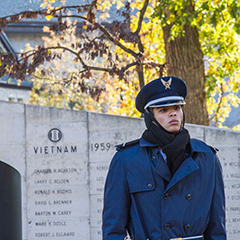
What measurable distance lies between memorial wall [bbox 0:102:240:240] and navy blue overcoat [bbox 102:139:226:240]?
13.2ft

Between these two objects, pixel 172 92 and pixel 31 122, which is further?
pixel 31 122

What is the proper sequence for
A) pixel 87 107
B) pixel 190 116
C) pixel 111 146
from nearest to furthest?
pixel 111 146
pixel 190 116
pixel 87 107

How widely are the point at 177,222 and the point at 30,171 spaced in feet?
15.3

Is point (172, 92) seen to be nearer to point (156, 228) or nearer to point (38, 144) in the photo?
point (156, 228)

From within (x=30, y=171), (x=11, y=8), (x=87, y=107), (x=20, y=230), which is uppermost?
(x=11, y=8)

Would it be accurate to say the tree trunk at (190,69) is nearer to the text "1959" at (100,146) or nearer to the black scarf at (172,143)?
the text "1959" at (100,146)

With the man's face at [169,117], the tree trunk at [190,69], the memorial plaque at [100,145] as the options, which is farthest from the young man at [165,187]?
the tree trunk at [190,69]

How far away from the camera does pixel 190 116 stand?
9.40m

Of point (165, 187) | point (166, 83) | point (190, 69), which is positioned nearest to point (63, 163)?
point (190, 69)

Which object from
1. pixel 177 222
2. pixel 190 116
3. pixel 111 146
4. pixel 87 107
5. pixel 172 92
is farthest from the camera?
pixel 87 107

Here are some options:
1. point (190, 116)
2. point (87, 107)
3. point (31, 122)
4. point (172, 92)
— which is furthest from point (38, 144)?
point (87, 107)

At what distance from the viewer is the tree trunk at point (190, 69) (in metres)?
9.42

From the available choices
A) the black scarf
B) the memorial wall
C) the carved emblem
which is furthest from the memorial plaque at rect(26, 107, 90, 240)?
the black scarf

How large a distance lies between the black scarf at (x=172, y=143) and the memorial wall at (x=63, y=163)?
4036 millimetres
